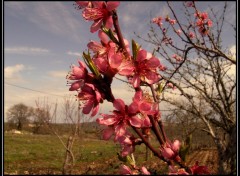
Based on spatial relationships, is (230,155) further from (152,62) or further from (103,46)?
(103,46)

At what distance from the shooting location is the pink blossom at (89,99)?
122cm

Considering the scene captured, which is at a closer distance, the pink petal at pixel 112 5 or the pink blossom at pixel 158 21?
the pink petal at pixel 112 5

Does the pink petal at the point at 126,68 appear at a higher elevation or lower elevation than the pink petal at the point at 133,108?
higher

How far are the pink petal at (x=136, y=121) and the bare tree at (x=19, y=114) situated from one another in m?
70.5

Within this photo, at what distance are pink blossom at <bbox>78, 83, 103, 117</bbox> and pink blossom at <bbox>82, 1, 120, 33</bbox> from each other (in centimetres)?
28

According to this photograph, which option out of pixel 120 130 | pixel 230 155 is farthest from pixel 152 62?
pixel 230 155

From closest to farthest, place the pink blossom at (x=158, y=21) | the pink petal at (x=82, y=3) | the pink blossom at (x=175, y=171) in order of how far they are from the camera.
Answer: the pink blossom at (x=175, y=171)
the pink petal at (x=82, y=3)
the pink blossom at (x=158, y=21)

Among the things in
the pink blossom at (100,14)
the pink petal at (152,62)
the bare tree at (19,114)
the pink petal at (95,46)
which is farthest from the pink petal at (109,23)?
the bare tree at (19,114)

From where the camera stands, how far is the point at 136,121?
4.00 ft

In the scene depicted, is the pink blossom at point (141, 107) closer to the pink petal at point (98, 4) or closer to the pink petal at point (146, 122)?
the pink petal at point (146, 122)

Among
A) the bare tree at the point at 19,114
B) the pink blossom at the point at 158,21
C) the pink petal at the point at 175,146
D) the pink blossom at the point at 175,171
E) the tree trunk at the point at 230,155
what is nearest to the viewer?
the pink blossom at the point at 175,171

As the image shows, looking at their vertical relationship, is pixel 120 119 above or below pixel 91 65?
below

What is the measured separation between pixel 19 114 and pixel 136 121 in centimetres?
7559

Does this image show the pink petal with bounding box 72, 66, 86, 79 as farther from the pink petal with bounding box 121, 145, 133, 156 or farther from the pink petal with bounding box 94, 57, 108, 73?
the pink petal with bounding box 121, 145, 133, 156
